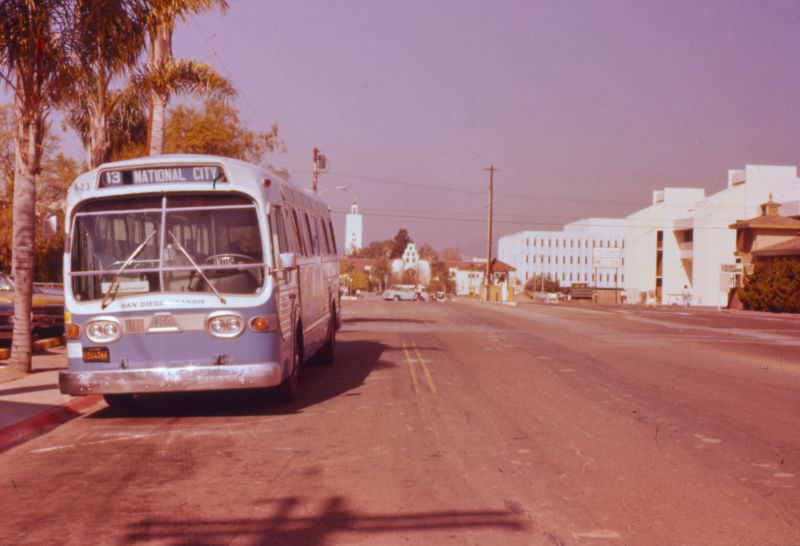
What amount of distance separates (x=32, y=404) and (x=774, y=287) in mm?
49038

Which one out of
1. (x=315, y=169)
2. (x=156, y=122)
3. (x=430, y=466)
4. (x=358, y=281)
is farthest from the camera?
(x=358, y=281)

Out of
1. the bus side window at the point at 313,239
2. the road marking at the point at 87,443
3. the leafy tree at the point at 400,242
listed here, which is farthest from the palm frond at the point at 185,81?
the leafy tree at the point at 400,242

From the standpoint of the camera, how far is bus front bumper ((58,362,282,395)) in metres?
9.14

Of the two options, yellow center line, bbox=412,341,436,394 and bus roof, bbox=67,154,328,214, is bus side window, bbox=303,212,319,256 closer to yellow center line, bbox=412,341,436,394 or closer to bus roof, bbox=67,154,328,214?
yellow center line, bbox=412,341,436,394

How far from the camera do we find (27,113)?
41.7 feet

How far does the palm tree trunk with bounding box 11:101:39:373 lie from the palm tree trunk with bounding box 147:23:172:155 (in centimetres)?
573

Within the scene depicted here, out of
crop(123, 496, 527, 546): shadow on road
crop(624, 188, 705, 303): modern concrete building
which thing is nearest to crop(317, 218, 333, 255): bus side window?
crop(123, 496, 527, 546): shadow on road

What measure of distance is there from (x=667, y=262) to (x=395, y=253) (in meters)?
112

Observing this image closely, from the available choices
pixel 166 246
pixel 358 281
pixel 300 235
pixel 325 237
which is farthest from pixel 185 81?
pixel 358 281

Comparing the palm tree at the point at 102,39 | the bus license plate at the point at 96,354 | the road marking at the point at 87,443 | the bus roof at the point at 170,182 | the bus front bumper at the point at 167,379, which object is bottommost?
the road marking at the point at 87,443

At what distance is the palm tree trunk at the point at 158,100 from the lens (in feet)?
61.4

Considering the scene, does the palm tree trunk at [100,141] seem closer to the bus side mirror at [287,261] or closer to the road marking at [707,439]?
the bus side mirror at [287,261]

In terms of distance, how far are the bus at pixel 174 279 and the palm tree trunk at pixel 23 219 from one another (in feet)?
11.7

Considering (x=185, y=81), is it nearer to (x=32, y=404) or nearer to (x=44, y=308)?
(x=44, y=308)
